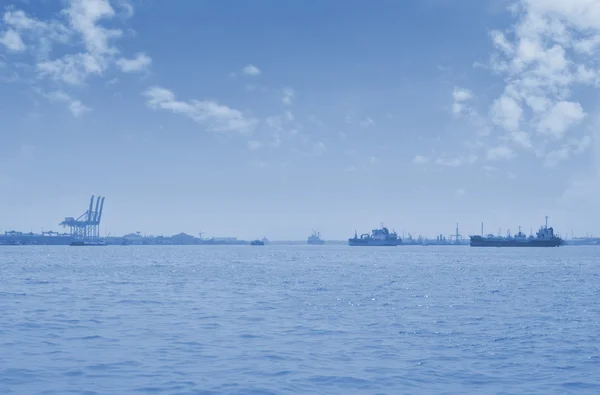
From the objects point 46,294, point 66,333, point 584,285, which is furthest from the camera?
point 584,285

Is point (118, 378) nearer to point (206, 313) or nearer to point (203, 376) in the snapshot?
point (203, 376)

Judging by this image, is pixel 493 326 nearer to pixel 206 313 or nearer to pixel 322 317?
pixel 322 317

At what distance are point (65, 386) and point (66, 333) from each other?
27.1ft

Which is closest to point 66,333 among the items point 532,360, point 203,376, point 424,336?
point 203,376

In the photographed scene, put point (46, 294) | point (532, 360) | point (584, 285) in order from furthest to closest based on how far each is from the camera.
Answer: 1. point (584, 285)
2. point (46, 294)
3. point (532, 360)

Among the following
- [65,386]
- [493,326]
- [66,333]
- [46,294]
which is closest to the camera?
[65,386]

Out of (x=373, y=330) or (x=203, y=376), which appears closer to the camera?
(x=203, y=376)

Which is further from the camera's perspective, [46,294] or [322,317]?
[46,294]

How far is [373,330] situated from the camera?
23.2 m

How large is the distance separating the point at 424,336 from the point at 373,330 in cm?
209

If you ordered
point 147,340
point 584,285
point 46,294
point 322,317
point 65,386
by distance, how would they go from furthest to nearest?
1. point 584,285
2. point 46,294
3. point 322,317
4. point 147,340
5. point 65,386

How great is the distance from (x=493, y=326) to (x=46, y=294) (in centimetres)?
2711

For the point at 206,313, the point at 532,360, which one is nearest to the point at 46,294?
the point at 206,313

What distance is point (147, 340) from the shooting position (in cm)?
2075
